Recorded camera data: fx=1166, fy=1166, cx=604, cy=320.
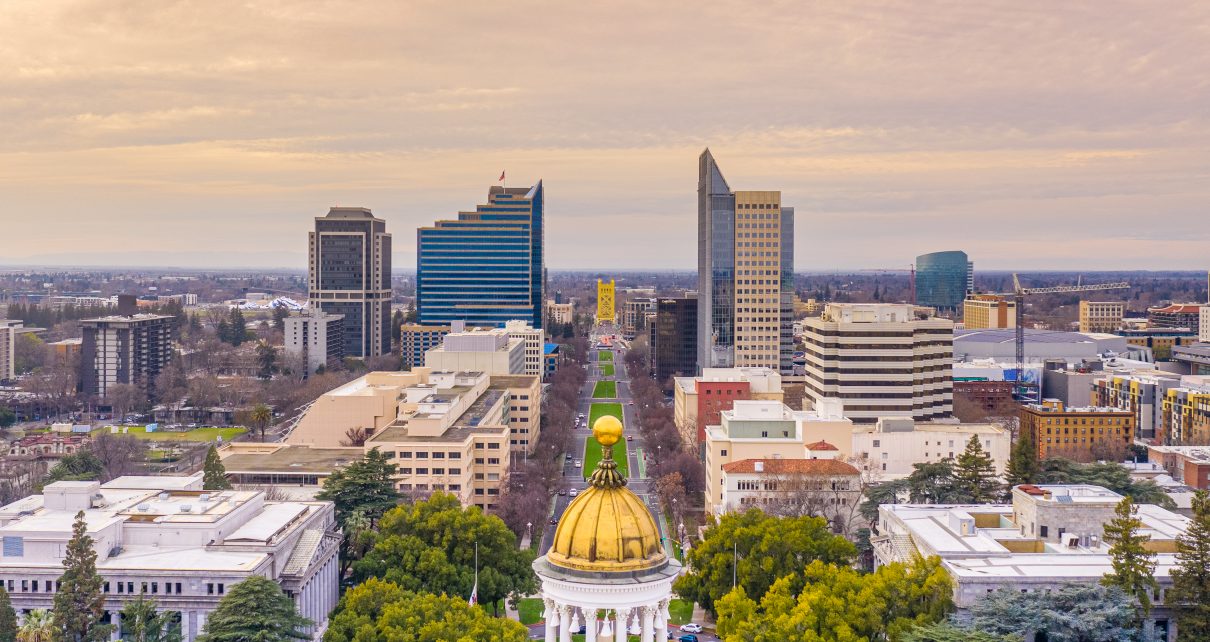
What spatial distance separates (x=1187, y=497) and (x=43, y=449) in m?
121

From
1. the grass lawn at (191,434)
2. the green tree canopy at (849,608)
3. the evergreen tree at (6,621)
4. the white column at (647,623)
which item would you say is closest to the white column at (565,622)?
the white column at (647,623)

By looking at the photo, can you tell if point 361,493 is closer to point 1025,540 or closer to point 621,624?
point 1025,540

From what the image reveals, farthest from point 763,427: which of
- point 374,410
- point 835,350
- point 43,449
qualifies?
point 43,449

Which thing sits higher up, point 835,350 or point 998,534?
point 835,350

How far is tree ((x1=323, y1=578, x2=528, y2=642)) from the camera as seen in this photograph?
54.2 meters

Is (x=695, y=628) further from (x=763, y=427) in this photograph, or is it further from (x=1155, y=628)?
(x=763, y=427)

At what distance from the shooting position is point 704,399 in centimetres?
14125

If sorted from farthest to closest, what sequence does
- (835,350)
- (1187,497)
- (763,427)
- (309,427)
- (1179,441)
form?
(1179,441) → (835,350) → (309,427) → (763,427) → (1187,497)

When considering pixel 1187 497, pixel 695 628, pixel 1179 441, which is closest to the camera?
pixel 695 628

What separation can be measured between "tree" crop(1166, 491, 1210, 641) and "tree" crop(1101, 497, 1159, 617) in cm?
126

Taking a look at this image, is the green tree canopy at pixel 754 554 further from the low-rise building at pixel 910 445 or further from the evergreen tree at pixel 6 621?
the low-rise building at pixel 910 445

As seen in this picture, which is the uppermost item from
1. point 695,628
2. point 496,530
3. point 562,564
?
point 562,564

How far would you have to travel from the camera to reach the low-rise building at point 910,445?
111938mm

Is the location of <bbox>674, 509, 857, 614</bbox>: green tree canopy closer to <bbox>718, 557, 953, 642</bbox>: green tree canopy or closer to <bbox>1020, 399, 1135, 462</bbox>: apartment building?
<bbox>718, 557, 953, 642</bbox>: green tree canopy
